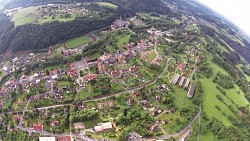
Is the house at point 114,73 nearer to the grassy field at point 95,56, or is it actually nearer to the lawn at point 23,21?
the grassy field at point 95,56

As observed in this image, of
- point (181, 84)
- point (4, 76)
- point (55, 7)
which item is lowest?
point (4, 76)

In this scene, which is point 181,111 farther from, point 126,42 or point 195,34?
point 195,34

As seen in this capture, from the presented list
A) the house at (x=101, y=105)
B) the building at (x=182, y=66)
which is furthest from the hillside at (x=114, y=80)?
the building at (x=182, y=66)

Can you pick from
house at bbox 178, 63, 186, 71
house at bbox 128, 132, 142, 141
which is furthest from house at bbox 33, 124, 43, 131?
house at bbox 178, 63, 186, 71

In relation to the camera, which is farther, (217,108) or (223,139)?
(217,108)

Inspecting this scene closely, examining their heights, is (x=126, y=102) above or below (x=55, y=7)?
below

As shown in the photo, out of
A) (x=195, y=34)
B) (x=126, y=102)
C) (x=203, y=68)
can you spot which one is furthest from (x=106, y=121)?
(x=195, y=34)

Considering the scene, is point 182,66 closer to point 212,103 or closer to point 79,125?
point 212,103
